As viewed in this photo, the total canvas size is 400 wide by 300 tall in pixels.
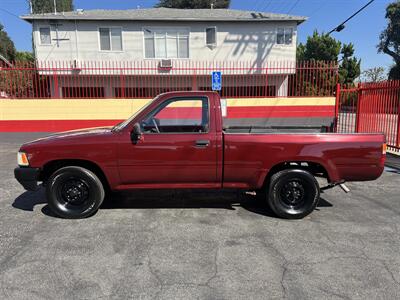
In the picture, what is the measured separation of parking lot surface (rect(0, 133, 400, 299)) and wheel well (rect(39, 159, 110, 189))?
57 centimetres

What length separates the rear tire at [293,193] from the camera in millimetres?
4344

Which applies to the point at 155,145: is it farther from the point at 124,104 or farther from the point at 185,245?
the point at 124,104

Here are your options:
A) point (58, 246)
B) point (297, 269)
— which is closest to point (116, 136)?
point (58, 246)

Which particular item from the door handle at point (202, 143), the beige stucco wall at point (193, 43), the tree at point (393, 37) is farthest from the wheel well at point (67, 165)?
the tree at point (393, 37)

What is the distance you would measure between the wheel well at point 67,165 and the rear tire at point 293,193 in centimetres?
250

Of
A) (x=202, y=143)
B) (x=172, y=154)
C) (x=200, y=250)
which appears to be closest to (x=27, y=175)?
(x=172, y=154)

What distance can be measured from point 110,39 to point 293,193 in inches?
711

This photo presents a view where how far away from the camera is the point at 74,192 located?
442 cm

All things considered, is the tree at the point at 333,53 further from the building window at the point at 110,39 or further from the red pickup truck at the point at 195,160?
the red pickup truck at the point at 195,160

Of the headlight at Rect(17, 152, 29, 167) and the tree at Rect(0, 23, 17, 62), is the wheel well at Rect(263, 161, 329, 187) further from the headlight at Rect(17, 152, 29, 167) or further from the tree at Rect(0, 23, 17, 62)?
the tree at Rect(0, 23, 17, 62)

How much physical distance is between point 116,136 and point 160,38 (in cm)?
1671

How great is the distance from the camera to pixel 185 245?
Answer: 362 cm

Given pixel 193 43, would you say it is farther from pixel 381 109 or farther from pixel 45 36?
pixel 381 109

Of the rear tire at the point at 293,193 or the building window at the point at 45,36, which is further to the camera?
the building window at the point at 45,36
